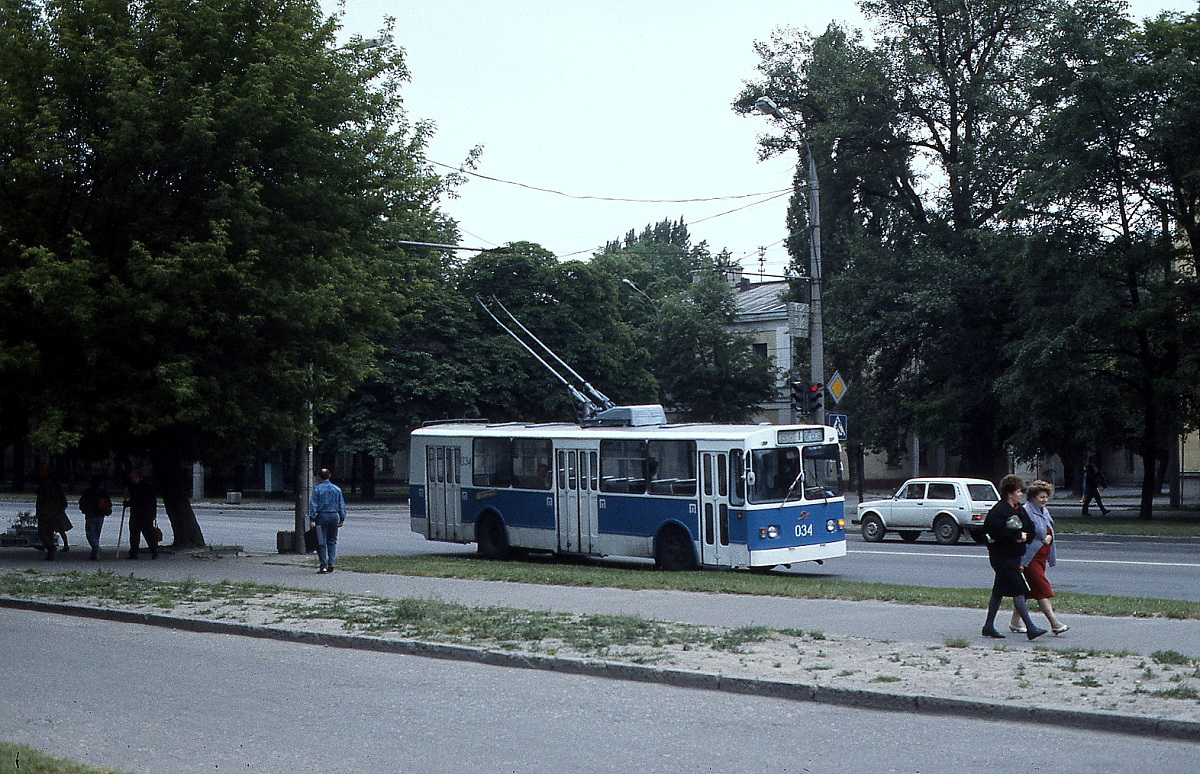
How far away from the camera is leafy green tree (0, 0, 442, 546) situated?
22.0 metres

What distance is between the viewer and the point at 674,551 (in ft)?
69.5

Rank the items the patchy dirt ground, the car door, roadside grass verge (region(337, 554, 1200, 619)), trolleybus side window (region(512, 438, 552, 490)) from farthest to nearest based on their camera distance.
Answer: the car door
trolleybus side window (region(512, 438, 552, 490))
roadside grass verge (region(337, 554, 1200, 619))
the patchy dirt ground

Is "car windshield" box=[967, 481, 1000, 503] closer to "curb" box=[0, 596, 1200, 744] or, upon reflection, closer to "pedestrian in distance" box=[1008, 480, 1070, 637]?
"pedestrian in distance" box=[1008, 480, 1070, 637]

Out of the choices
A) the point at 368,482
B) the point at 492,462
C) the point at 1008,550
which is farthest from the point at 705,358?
the point at 1008,550

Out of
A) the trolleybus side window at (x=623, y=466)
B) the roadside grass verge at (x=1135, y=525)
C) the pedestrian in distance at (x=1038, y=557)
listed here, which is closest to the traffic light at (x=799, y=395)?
the roadside grass verge at (x=1135, y=525)

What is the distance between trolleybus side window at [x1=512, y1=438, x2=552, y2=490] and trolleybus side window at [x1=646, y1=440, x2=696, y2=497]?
2.52 m

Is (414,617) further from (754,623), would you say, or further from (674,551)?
(674,551)

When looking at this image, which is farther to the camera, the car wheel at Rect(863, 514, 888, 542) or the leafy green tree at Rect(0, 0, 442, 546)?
the car wheel at Rect(863, 514, 888, 542)

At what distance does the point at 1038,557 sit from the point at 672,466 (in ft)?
31.9

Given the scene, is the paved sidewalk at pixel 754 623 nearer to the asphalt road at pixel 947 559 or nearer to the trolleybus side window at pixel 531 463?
the trolleybus side window at pixel 531 463

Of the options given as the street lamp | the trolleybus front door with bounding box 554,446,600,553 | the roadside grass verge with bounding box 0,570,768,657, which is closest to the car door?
the street lamp

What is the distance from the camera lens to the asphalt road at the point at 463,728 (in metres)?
7.22

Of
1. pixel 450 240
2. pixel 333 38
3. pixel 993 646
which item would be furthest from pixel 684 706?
pixel 450 240

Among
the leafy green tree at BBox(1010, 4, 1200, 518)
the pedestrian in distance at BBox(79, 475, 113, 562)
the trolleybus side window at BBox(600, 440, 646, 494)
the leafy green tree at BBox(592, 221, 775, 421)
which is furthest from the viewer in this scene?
the leafy green tree at BBox(592, 221, 775, 421)
